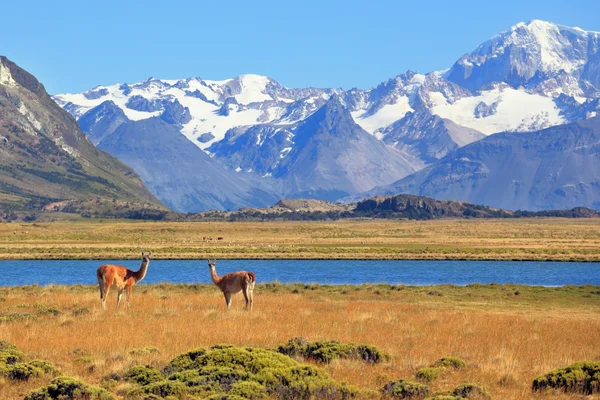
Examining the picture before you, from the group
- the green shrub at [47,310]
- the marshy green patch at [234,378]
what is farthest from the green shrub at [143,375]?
the green shrub at [47,310]

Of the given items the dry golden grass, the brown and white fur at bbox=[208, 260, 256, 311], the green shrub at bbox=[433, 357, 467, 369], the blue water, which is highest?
the brown and white fur at bbox=[208, 260, 256, 311]

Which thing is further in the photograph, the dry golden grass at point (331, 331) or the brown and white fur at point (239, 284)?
the brown and white fur at point (239, 284)

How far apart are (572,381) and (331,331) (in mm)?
10009

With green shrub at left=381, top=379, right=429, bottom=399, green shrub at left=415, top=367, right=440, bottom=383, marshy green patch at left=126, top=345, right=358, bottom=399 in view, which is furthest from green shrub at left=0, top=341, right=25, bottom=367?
green shrub at left=415, top=367, right=440, bottom=383

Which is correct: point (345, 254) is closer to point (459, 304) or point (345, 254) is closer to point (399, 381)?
point (459, 304)

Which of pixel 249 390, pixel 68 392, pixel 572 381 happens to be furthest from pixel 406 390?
pixel 68 392

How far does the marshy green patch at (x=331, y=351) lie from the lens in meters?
21.8

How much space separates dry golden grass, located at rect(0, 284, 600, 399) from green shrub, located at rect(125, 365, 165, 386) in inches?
29.0

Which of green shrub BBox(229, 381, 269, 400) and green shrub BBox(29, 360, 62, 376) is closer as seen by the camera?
green shrub BBox(229, 381, 269, 400)

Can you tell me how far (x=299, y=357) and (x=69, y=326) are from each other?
938 cm

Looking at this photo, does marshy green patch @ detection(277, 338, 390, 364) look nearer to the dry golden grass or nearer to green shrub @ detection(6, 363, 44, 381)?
the dry golden grass

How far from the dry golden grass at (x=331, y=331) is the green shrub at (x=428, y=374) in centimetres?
23

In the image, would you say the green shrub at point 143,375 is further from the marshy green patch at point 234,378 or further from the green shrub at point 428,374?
the green shrub at point 428,374

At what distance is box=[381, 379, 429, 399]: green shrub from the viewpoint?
1748 cm
